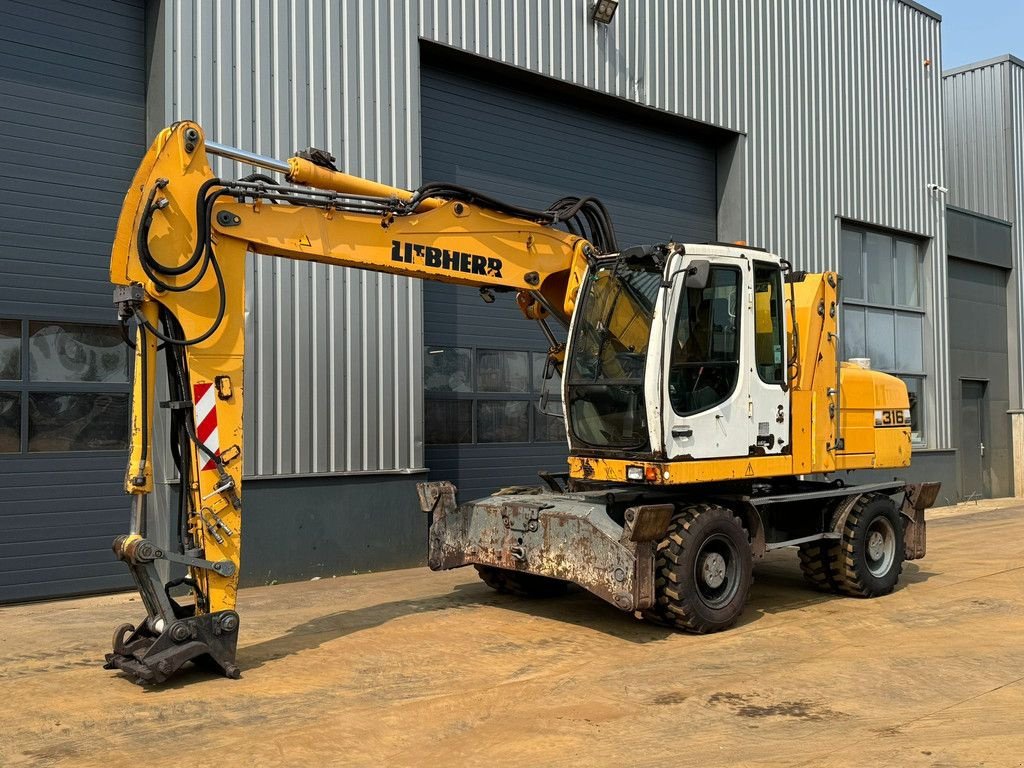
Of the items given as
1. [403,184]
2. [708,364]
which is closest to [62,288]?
[403,184]

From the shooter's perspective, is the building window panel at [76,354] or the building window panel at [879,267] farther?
the building window panel at [879,267]

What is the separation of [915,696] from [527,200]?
30.7 ft

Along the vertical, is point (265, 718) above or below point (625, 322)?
below

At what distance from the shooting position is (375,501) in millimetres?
11930

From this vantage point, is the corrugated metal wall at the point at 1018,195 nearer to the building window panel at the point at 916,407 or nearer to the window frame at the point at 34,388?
the building window panel at the point at 916,407

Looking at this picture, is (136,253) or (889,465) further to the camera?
(889,465)

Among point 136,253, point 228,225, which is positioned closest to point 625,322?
point 228,225

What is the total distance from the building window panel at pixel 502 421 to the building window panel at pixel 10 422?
5766 millimetres

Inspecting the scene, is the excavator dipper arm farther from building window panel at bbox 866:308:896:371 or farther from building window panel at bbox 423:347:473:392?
building window panel at bbox 866:308:896:371

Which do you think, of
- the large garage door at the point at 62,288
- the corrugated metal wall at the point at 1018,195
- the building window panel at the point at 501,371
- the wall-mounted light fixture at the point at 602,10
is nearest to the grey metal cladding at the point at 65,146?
the large garage door at the point at 62,288

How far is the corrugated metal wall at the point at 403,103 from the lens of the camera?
36.2ft

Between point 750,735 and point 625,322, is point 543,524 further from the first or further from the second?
point 750,735

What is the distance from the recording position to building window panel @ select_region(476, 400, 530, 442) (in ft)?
44.5

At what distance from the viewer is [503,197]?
550 inches
